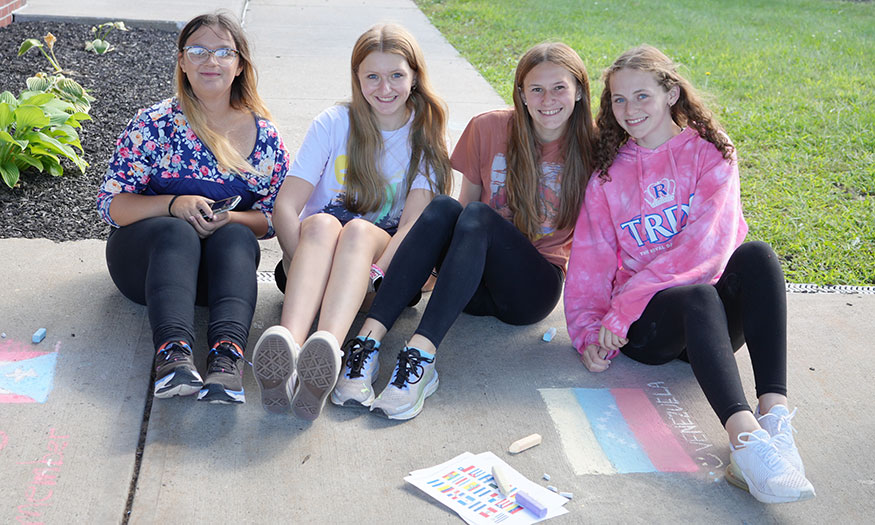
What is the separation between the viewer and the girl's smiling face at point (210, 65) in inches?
123

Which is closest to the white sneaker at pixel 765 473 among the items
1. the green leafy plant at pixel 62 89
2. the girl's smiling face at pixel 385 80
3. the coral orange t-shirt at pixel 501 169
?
the coral orange t-shirt at pixel 501 169

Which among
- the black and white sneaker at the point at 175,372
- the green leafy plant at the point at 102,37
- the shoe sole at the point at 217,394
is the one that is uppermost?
the black and white sneaker at the point at 175,372

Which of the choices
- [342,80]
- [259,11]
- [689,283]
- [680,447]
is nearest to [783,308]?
[689,283]

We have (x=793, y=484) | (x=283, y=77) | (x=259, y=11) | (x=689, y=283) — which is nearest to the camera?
(x=793, y=484)

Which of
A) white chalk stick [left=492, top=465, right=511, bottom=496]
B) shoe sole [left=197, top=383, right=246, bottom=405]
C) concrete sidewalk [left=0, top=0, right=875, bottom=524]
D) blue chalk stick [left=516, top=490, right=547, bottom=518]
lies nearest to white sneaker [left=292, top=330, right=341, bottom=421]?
concrete sidewalk [left=0, top=0, right=875, bottom=524]

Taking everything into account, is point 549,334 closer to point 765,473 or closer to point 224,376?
point 765,473

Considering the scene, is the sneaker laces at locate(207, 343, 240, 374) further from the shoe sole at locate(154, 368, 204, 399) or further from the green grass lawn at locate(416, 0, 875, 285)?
the green grass lawn at locate(416, 0, 875, 285)

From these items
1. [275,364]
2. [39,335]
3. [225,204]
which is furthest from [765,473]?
[39,335]

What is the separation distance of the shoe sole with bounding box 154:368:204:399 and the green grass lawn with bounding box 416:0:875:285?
7.10ft

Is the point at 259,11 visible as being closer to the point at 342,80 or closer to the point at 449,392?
the point at 342,80

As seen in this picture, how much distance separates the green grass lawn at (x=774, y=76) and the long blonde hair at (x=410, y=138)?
3.54ft

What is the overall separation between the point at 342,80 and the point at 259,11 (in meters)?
3.62

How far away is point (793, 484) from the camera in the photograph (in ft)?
7.55

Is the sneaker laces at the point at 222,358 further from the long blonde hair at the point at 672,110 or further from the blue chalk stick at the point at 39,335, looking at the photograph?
the long blonde hair at the point at 672,110
